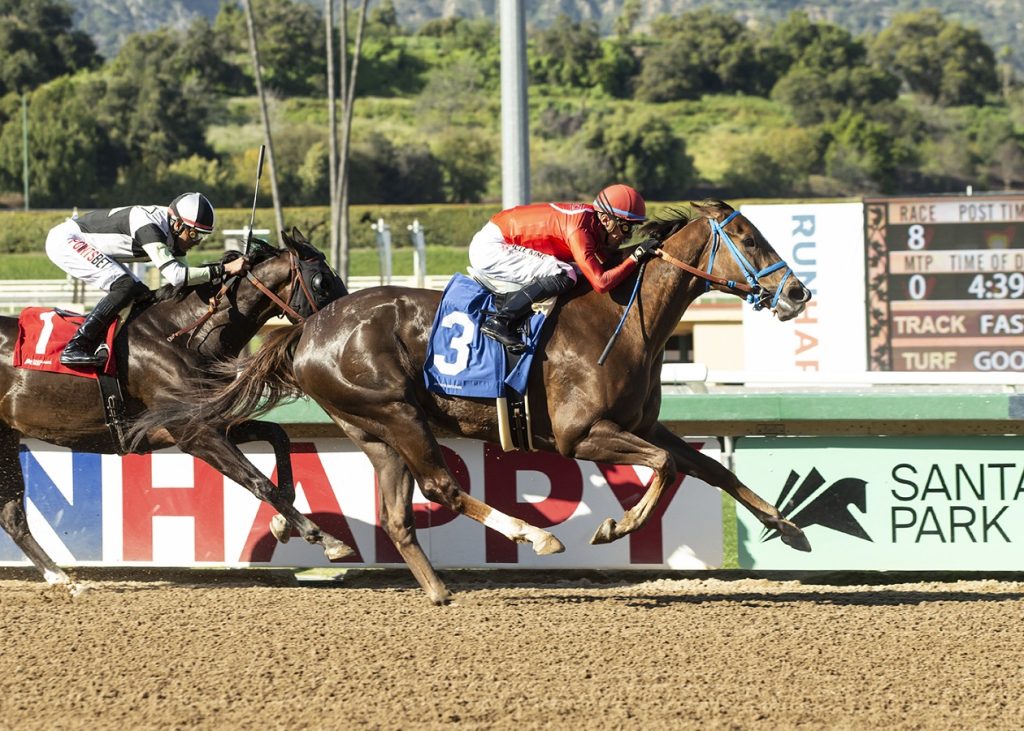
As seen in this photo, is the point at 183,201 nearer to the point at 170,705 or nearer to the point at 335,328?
Answer: the point at 335,328

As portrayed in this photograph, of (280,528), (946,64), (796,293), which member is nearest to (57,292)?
(280,528)

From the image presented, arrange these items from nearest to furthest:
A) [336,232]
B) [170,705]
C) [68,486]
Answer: [170,705] → [68,486] → [336,232]

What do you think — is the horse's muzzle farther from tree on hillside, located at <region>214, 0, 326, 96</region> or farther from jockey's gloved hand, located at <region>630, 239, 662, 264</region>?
tree on hillside, located at <region>214, 0, 326, 96</region>

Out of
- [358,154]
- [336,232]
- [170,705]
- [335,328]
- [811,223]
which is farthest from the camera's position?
[358,154]

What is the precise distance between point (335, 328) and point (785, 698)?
2.67m

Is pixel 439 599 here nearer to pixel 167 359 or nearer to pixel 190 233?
pixel 167 359

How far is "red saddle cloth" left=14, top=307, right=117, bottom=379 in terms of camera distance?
650 cm

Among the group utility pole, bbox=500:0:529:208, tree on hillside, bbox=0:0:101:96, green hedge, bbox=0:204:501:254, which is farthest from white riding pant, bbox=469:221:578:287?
tree on hillside, bbox=0:0:101:96

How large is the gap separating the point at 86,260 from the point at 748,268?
3.08m

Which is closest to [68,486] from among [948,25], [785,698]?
[785,698]

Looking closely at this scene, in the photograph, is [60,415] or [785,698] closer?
[785,698]

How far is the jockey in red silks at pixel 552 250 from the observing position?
5848mm

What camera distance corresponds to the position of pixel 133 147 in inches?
2232

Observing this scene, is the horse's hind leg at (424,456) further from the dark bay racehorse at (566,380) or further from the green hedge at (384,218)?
the green hedge at (384,218)
